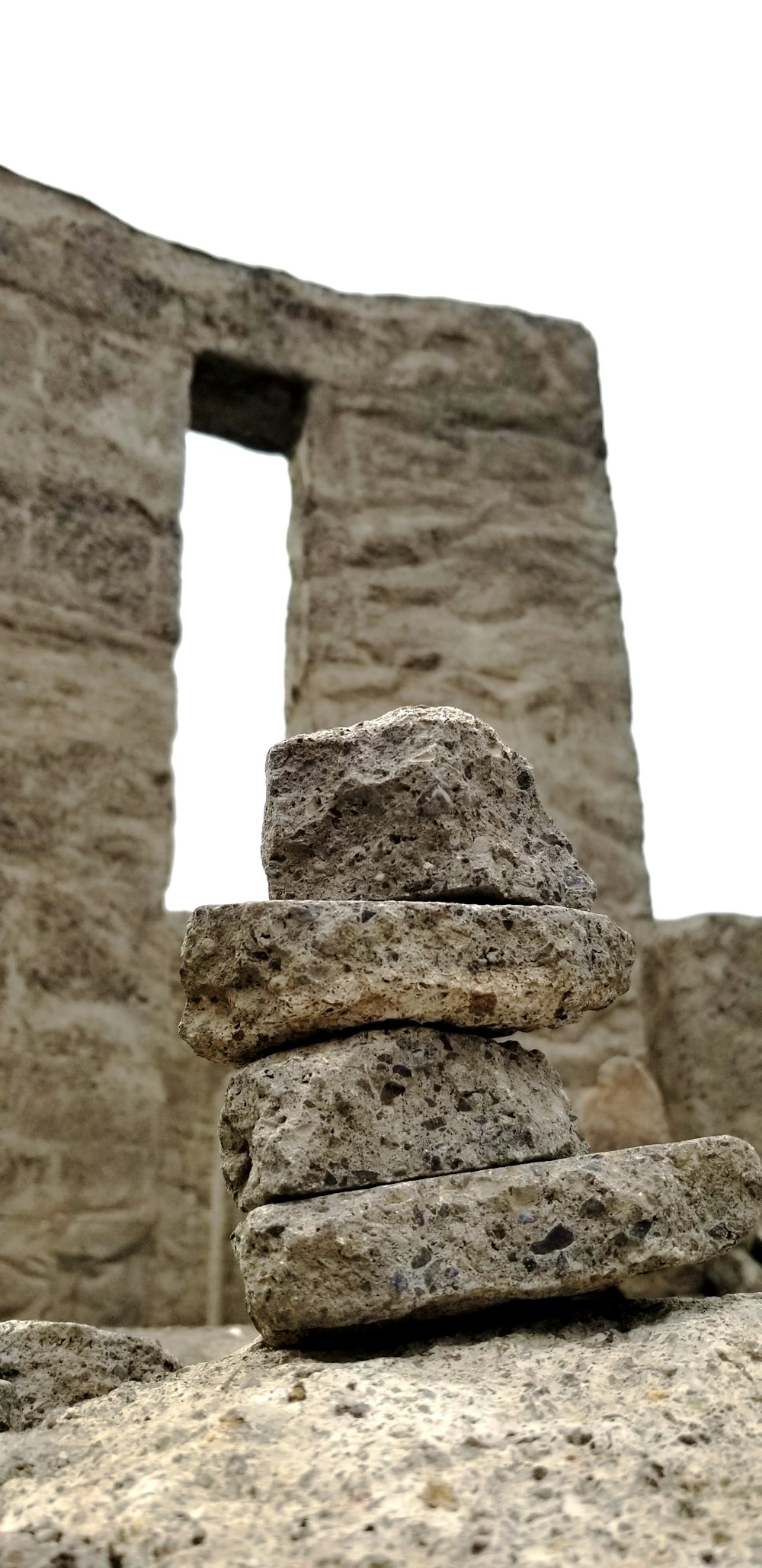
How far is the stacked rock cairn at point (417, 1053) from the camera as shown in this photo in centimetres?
199

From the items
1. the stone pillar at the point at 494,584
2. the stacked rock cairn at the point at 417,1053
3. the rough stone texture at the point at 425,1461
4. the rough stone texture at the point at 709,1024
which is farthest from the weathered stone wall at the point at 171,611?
the rough stone texture at the point at 425,1461

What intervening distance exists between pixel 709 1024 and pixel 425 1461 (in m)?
3.03

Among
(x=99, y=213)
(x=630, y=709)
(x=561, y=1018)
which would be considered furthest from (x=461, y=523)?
(x=561, y=1018)

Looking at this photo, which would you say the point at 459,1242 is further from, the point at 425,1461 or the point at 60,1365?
the point at 60,1365

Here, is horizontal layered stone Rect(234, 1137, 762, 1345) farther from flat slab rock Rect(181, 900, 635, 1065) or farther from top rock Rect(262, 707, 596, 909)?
top rock Rect(262, 707, 596, 909)

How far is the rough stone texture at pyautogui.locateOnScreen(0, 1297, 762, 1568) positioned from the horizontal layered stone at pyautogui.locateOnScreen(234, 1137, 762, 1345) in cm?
8

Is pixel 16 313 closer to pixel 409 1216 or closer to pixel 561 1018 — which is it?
pixel 561 1018

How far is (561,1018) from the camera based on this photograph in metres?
2.38

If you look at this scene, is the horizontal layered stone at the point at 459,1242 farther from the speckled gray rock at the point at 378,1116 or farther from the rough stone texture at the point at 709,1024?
the rough stone texture at the point at 709,1024

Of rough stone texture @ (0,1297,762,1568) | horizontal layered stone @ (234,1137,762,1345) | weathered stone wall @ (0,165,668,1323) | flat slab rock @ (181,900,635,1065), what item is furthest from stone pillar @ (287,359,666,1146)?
rough stone texture @ (0,1297,762,1568)

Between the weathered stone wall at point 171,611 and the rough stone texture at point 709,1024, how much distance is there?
0.39ft

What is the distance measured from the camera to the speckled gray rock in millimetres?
2066

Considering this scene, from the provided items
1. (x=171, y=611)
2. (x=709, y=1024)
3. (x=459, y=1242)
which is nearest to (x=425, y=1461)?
(x=459, y=1242)

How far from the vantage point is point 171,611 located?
459 centimetres
